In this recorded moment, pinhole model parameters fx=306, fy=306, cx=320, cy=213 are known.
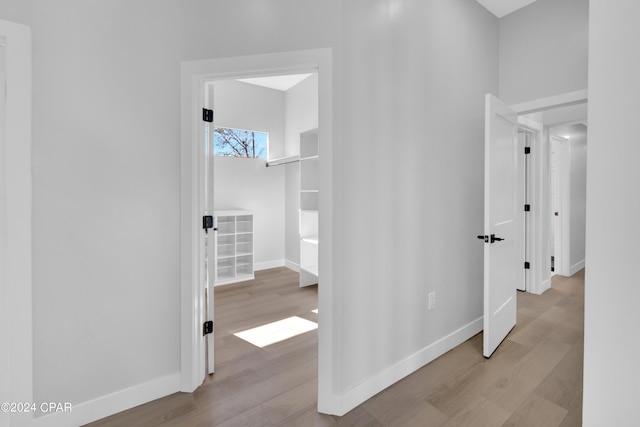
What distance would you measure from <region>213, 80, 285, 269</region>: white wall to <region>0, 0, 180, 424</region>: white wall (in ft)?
9.47

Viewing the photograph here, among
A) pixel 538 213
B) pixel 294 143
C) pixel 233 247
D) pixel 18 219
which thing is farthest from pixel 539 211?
pixel 18 219

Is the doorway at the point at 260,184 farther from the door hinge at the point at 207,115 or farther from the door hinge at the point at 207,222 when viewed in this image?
the door hinge at the point at 207,115

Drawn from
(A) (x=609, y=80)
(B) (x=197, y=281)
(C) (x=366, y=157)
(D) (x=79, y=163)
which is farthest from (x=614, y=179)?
(D) (x=79, y=163)

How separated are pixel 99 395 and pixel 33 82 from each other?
1.70m

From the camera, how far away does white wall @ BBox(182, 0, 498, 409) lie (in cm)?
177

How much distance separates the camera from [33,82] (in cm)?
152

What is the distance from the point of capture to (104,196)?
5.62ft

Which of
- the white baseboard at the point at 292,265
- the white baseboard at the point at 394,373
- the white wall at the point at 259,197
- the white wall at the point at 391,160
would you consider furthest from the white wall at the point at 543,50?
the white baseboard at the point at 292,265

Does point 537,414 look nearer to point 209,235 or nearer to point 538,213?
point 209,235

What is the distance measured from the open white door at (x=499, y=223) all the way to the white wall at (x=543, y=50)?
0.34 meters

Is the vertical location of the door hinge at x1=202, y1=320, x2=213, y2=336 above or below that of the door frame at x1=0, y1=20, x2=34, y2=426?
below

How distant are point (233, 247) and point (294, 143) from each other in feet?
6.44

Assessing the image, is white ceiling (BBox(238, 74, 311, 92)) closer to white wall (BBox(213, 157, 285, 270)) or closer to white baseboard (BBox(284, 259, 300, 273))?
white wall (BBox(213, 157, 285, 270))

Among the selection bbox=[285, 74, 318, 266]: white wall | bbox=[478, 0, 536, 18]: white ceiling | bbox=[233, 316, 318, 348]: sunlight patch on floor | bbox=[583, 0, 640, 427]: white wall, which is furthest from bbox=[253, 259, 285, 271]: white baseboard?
bbox=[583, 0, 640, 427]: white wall
